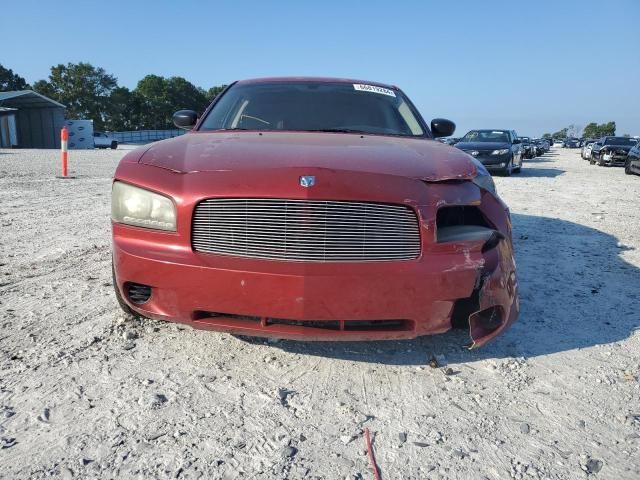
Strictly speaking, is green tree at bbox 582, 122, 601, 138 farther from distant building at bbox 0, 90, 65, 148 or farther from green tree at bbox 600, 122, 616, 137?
distant building at bbox 0, 90, 65, 148

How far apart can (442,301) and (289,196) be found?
779 millimetres

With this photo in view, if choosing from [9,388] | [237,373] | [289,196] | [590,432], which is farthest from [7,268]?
[590,432]

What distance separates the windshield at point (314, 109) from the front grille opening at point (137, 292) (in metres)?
1.39

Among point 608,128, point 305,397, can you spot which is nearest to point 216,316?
point 305,397

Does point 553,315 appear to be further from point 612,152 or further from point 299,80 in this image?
point 612,152

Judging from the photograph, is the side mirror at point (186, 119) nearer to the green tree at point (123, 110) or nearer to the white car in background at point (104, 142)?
the white car in background at point (104, 142)

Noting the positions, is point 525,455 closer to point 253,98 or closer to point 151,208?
point 151,208

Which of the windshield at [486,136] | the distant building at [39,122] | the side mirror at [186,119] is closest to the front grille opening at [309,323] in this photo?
the side mirror at [186,119]

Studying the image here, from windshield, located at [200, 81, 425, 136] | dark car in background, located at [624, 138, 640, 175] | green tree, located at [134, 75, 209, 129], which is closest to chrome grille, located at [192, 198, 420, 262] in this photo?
windshield, located at [200, 81, 425, 136]

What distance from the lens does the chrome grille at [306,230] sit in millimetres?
1989

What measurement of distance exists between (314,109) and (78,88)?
226 feet

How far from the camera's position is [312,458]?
1669 mm

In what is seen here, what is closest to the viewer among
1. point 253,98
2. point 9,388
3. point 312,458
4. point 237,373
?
point 312,458

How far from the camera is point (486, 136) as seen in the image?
15.5 m
